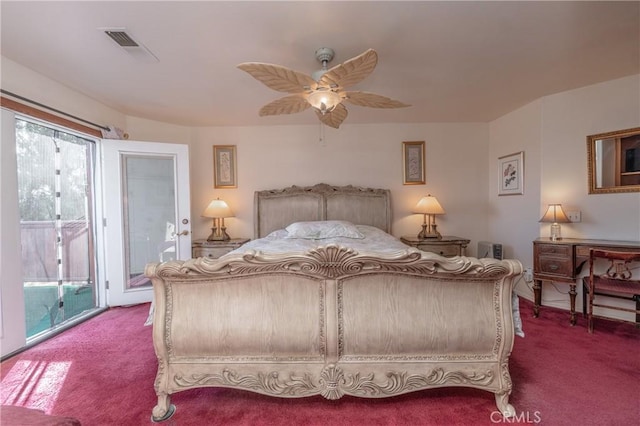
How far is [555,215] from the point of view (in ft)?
9.31

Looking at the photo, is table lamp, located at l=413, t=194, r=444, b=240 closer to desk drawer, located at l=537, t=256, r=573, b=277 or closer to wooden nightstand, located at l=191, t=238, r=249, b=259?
desk drawer, located at l=537, t=256, r=573, b=277

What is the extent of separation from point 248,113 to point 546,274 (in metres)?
3.83

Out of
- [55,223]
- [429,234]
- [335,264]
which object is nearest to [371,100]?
[335,264]

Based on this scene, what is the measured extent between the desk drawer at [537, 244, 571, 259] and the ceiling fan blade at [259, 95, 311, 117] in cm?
278

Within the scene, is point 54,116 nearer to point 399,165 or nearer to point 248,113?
point 248,113

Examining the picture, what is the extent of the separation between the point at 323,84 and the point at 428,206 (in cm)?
239

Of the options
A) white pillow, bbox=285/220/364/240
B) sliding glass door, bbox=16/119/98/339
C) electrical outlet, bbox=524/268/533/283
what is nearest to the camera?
sliding glass door, bbox=16/119/98/339

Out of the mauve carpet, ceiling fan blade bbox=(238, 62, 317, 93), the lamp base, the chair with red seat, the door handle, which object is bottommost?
the mauve carpet

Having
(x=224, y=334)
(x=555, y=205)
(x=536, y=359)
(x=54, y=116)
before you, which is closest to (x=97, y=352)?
(x=224, y=334)

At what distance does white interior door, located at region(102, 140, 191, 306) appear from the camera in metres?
3.14

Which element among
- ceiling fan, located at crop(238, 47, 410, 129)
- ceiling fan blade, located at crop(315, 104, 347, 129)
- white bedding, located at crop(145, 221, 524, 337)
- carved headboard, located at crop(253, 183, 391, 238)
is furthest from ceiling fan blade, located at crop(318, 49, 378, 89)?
carved headboard, located at crop(253, 183, 391, 238)

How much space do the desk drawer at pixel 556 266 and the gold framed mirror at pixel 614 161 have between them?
88cm

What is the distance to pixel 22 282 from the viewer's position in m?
2.24

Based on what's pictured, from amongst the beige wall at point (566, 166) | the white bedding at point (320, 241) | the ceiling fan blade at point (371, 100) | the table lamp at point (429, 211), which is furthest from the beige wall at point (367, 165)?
the ceiling fan blade at point (371, 100)
